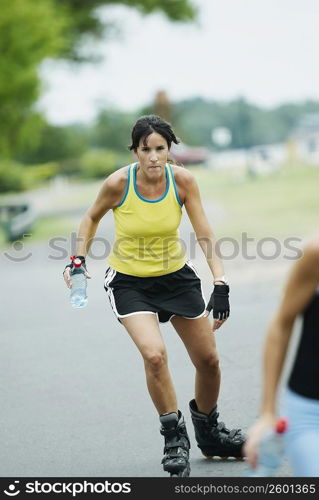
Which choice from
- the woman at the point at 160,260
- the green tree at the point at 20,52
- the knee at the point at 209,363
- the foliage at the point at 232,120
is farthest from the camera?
the foliage at the point at 232,120

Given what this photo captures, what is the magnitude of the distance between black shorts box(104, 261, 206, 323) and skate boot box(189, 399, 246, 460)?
2.12 feet

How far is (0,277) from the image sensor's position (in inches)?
669

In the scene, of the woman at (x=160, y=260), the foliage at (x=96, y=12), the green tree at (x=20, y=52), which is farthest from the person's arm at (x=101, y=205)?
the foliage at (x=96, y=12)

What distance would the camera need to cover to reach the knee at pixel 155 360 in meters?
5.31

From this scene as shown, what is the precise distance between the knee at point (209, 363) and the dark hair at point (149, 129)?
1.20 metres

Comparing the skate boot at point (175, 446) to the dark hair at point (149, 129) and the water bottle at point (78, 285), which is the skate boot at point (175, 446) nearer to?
the water bottle at point (78, 285)

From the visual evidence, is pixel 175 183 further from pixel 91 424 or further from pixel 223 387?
pixel 223 387

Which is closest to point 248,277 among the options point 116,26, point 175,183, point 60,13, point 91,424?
point 91,424

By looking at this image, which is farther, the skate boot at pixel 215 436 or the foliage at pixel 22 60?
the foliage at pixel 22 60

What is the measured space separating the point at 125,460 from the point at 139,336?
41.5 inches

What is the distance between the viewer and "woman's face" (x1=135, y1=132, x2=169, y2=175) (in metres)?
5.55

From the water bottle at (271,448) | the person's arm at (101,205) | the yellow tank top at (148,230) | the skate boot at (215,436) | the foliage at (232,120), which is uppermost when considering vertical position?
the foliage at (232,120)

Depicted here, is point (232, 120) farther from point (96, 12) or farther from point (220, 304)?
point (220, 304)

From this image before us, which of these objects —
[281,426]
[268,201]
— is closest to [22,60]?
[268,201]
